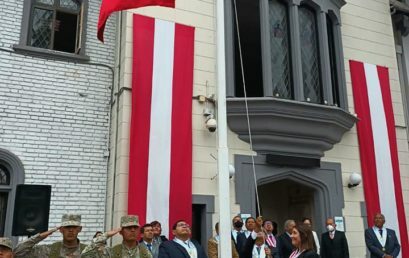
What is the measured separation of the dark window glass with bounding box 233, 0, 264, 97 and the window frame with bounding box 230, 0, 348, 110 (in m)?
0.30

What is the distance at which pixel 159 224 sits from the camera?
23.4 ft

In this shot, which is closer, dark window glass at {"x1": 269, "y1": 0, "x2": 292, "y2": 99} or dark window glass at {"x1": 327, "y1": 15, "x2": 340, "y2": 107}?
dark window glass at {"x1": 269, "y1": 0, "x2": 292, "y2": 99}

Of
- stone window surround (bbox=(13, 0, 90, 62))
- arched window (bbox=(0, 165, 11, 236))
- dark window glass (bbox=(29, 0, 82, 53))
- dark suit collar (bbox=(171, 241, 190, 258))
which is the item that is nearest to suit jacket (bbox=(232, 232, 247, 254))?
dark suit collar (bbox=(171, 241, 190, 258))

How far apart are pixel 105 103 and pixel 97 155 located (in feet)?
3.37

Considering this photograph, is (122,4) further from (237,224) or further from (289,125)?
(289,125)

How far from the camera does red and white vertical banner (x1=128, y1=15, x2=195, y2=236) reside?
7742 millimetres

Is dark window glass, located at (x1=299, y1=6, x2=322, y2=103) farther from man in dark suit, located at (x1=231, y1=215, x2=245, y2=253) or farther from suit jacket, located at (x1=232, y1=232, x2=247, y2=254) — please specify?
suit jacket, located at (x1=232, y1=232, x2=247, y2=254)

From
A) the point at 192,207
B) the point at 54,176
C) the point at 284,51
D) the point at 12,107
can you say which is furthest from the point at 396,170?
the point at 12,107

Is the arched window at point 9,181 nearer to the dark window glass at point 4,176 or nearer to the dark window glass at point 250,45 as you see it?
the dark window glass at point 4,176

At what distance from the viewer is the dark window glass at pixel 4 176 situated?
7.89m

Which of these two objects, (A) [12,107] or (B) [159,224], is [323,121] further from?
(A) [12,107]

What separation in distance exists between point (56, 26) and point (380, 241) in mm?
7386

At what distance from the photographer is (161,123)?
8.16m

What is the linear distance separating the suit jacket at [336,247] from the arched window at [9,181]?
5.51 meters
